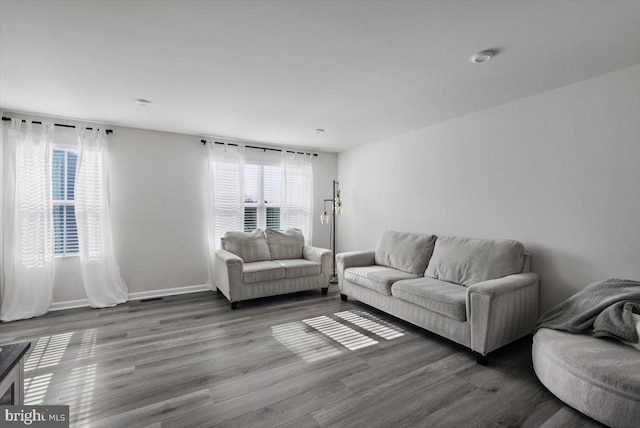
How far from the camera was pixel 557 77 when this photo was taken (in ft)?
8.09

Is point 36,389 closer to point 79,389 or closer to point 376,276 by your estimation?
point 79,389

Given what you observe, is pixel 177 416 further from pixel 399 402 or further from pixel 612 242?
→ pixel 612 242

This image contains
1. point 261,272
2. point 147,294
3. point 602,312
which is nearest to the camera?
point 602,312

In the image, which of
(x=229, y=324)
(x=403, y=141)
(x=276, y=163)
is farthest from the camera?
(x=276, y=163)

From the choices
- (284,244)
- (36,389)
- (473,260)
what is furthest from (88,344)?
(473,260)

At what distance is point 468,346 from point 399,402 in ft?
3.07

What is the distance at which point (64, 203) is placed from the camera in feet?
11.9

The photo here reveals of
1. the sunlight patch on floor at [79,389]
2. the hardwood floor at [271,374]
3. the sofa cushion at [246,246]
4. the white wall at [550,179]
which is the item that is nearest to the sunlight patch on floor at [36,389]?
the hardwood floor at [271,374]

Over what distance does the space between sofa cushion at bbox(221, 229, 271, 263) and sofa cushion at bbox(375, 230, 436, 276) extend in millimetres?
1713

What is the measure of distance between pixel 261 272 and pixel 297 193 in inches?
72.9

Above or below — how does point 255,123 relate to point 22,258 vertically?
above

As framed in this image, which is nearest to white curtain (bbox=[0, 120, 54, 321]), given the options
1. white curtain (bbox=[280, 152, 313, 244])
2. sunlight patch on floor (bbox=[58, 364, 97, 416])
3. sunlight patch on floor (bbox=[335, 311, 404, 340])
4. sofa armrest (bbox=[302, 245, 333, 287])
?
sunlight patch on floor (bbox=[58, 364, 97, 416])

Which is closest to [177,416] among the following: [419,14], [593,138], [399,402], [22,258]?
[399,402]

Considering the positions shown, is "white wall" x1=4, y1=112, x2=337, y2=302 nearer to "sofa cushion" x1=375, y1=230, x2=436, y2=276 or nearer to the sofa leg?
"sofa cushion" x1=375, y1=230, x2=436, y2=276
